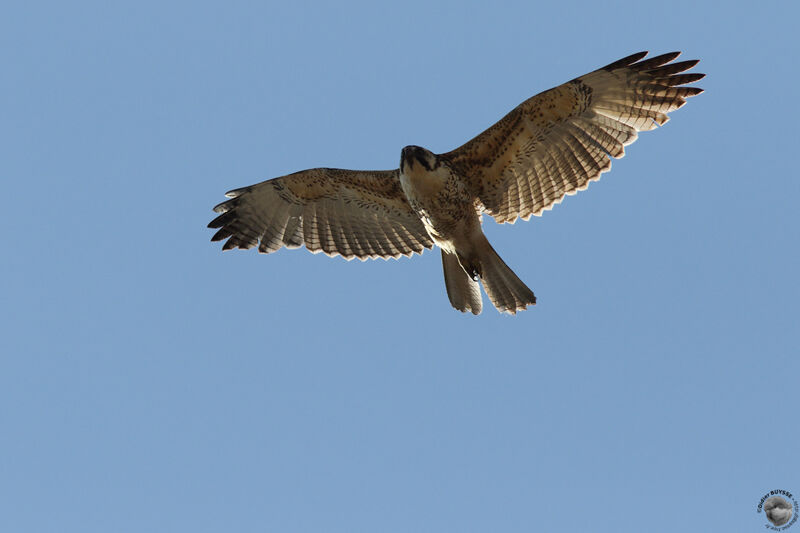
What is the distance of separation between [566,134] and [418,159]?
1.67 meters

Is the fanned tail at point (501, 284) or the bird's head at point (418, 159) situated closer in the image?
the bird's head at point (418, 159)

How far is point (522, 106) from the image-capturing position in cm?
1001

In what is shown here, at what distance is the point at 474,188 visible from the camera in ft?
34.7

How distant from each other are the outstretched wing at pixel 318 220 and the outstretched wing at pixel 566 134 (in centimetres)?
103

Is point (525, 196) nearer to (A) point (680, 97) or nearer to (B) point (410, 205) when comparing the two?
(B) point (410, 205)

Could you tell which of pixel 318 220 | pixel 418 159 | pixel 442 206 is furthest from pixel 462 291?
pixel 318 220

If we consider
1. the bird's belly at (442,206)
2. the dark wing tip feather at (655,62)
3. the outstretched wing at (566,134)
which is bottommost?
the bird's belly at (442,206)

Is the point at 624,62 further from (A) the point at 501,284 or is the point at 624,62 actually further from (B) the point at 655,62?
(A) the point at 501,284

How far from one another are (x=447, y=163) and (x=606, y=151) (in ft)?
5.46

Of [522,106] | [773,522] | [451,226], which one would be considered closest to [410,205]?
[451,226]

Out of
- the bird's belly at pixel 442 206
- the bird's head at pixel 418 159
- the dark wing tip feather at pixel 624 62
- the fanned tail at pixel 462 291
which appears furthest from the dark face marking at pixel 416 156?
the dark wing tip feather at pixel 624 62

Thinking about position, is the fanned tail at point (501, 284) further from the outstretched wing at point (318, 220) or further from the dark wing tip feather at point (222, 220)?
the dark wing tip feather at point (222, 220)

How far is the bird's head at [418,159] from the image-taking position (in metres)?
9.83

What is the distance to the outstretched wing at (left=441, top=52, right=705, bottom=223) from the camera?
991 centimetres
